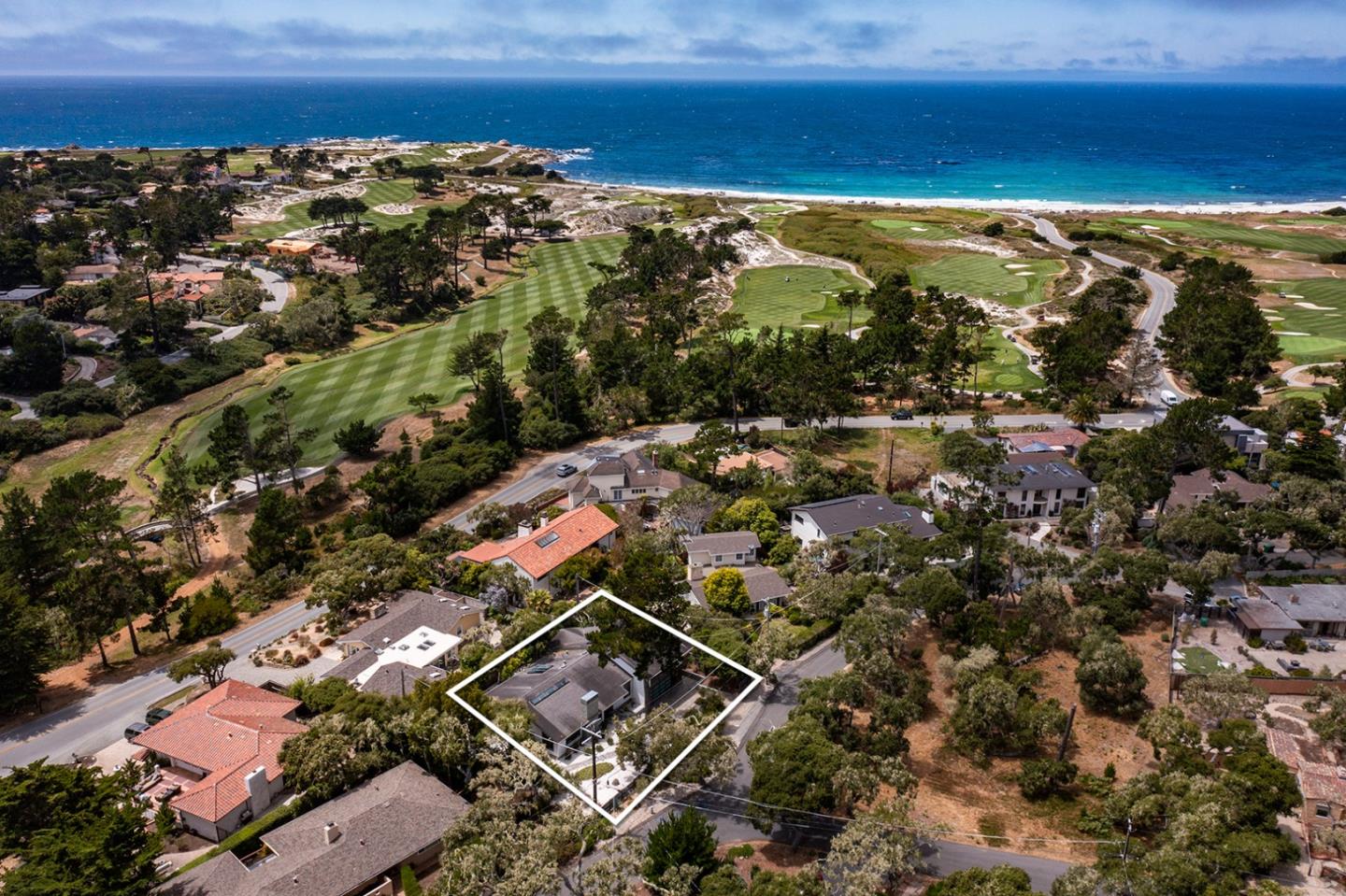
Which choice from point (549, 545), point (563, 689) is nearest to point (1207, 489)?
point (549, 545)

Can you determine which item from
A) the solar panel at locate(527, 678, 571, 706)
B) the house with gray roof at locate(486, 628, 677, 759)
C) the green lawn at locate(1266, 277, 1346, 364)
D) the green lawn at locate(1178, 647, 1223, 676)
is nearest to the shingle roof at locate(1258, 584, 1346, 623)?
the green lawn at locate(1178, 647, 1223, 676)

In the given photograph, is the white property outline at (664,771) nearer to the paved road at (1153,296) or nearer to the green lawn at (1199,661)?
the green lawn at (1199,661)

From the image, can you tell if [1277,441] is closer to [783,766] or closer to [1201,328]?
[1201,328]

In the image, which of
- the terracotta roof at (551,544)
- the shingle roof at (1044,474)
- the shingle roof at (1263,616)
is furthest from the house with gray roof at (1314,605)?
the terracotta roof at (551,544)

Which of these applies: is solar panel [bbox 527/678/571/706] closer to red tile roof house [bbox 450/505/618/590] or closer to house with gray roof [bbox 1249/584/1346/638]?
red tile roof house [bbox 450/505/618/590]

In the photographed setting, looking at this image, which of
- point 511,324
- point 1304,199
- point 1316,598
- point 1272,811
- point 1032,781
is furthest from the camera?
point 1304,199

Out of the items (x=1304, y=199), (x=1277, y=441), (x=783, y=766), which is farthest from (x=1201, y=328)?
(x=1304, y=199)
